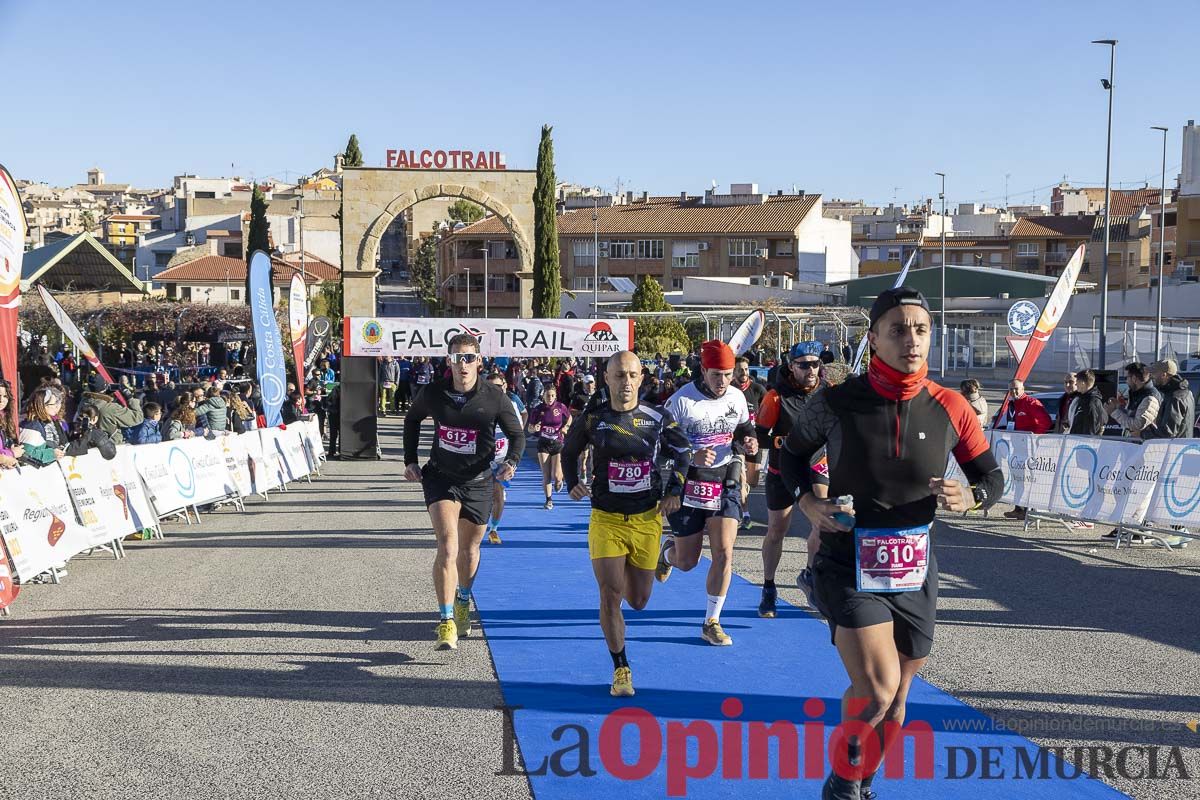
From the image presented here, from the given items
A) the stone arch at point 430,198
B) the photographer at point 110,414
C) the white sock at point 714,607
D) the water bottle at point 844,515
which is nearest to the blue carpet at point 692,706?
the white sock at point 714,607

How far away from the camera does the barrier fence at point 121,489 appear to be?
10.4 meters

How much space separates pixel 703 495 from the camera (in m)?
8.34

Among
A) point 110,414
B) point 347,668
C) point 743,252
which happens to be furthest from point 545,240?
point 347,668

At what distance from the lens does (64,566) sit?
11.4 m

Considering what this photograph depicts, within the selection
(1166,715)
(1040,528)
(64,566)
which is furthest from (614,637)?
(1040,528)

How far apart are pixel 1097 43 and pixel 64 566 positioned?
2704cm

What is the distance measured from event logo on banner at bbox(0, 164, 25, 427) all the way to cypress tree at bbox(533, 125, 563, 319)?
118 ft

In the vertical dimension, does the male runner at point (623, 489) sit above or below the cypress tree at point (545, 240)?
below

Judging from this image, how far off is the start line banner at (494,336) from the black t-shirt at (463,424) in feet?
42.9

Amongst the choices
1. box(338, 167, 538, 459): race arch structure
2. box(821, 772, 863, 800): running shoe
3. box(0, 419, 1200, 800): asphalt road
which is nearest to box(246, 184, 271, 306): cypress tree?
box(338, 167, 538, 459): race arch structure

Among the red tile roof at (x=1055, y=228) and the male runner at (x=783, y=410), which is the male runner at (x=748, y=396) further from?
the red tile roof at (x=1055, y=228)

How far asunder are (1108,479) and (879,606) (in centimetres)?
961

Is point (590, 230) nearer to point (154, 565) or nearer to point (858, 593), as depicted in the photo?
point (154, 565)

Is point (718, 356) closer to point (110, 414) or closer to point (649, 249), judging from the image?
point (110, 414)
